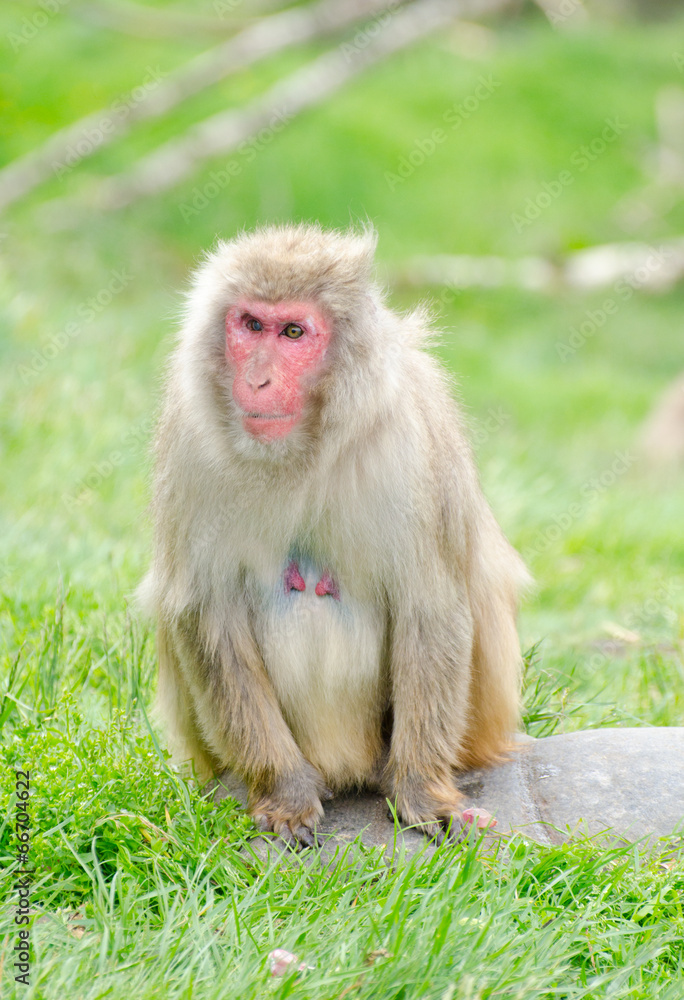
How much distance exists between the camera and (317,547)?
11.7 ft

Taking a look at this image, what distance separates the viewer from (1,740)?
3.90 meters

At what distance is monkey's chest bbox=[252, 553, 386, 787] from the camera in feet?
11.8

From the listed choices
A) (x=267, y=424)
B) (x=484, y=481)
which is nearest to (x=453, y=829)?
(x=267, y=424)

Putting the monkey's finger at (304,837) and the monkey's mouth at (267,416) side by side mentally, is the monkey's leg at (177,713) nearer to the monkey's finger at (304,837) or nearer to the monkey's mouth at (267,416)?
the monkey's finger at (304,837)

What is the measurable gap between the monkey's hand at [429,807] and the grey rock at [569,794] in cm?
5

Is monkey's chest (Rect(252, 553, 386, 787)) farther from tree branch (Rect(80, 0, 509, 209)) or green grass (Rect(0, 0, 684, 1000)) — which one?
tree branch (Rect(80, 0, 509, 209))

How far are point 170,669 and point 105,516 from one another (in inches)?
108

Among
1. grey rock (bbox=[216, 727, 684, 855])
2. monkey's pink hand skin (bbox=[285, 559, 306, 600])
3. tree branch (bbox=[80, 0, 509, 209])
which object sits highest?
tree branch (bbox=[80, 0, 509, 209])

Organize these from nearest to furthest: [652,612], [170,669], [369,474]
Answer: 1. [369,474]
2. [170,669]
3. [652,612]

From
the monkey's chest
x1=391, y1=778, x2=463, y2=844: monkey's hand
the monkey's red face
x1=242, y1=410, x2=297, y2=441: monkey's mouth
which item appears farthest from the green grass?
x1=242, y1=410, x2=297, y2=441: monkey's mouth

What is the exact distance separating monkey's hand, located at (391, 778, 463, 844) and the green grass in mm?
137

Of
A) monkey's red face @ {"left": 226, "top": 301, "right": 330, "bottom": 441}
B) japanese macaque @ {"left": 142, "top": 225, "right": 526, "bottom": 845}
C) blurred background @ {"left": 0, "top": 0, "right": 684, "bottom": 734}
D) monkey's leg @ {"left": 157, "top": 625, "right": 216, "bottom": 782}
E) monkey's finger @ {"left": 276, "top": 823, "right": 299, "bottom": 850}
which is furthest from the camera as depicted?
blurred background @ {"left": 0, "top": 0, "right": 684, "bottom": 734}

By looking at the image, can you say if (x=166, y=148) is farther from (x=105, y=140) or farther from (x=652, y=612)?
(x=652, y=612)

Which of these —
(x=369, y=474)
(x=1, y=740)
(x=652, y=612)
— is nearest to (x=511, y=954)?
(x=369, y=474)
